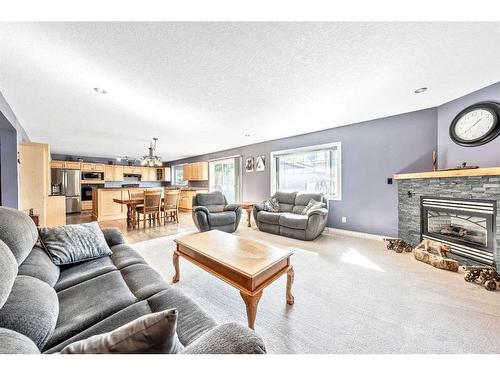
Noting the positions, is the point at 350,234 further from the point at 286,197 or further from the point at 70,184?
the point at 70,184

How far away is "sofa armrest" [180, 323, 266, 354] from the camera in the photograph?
0.55 meters

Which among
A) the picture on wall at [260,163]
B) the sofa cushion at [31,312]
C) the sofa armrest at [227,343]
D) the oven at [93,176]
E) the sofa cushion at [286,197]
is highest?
the picture on wall at [260,163]

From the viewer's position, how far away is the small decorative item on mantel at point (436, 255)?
222cm

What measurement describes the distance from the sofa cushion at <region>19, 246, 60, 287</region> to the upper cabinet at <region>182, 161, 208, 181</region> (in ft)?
18.8

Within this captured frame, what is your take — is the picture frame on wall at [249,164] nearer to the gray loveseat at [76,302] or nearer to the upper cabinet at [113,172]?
the gray loveseat at [76,302]

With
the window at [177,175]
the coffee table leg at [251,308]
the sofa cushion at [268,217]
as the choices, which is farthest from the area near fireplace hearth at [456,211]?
the window at [177,175]

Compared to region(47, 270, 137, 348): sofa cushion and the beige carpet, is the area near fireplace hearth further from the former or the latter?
region(47, 270, 137, 348): sofa cushion

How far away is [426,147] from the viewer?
117 inches

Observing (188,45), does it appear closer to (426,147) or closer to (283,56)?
(283,56)

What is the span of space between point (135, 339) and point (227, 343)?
253mm

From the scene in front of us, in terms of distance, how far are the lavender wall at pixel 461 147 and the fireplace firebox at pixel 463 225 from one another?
1.83ft

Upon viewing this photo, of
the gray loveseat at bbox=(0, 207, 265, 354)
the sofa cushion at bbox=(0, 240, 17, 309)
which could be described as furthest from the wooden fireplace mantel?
the sofa cushion at bbox=(0, 240, 17, 309)

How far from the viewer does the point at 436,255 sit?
241 cm

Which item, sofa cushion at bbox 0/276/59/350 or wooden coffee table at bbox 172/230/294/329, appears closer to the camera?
sofa cushion at bbox 0/276/59/350
